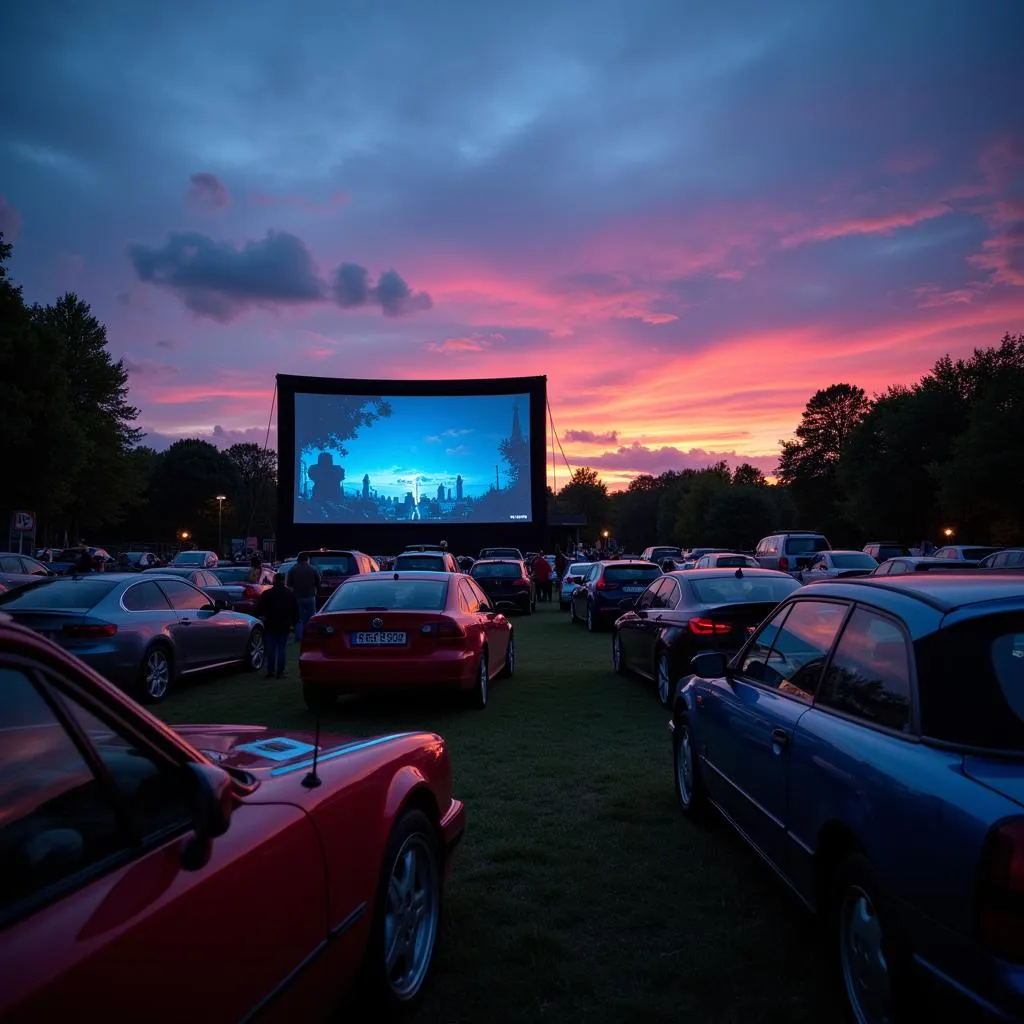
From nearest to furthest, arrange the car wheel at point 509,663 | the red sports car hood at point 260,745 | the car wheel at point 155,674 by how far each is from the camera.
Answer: the red sports car hood at point 260,745, the car wheel at point 155,674, the car wheel at point 509,663

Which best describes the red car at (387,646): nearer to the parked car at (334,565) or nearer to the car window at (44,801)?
the car window at (44,801)

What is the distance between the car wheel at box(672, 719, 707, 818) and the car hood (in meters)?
2.90

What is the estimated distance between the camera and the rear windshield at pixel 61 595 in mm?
9891

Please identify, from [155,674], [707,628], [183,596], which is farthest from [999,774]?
[183,596]

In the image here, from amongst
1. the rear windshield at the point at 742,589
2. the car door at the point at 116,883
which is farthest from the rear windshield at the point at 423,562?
the car door at the point at 116,883

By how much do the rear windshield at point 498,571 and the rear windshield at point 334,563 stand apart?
5102 millimetres

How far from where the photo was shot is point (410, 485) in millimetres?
40969

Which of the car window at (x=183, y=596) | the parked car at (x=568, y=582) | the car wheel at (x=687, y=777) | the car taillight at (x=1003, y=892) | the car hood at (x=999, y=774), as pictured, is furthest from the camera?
the parked car at (x=568, y=582)

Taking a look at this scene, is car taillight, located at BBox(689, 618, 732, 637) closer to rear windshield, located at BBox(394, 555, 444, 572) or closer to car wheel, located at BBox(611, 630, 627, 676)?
car wheel, located at BBox(611, 630, 627, 676)

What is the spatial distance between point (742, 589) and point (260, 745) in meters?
7.09

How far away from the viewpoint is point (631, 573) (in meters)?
18.9

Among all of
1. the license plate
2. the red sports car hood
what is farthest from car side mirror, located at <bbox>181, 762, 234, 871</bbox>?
the license plate

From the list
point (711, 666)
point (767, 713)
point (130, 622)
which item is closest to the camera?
point (767, 713)

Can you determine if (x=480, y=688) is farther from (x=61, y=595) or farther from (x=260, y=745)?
(x=260, y=745)
